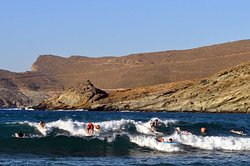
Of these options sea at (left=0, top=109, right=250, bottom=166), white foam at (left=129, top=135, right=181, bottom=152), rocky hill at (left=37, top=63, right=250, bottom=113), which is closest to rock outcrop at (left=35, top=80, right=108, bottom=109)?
rocky hill at (left=37, top=63, right=250, bottom=113)

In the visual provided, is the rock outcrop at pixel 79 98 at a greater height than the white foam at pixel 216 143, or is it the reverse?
the rock outcrop at pixel 79 98

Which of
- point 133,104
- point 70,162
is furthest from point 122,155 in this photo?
point 133,104

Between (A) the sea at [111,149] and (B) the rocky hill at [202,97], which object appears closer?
(A) the sea at [111,149]

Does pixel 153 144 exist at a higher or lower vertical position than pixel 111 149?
higher

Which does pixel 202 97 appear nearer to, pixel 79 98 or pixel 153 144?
pixel 79 98

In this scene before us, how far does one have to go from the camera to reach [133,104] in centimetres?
14488

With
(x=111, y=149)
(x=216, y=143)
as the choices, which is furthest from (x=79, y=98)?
(x=111, y=149)

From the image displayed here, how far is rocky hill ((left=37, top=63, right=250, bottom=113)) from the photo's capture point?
123562mm

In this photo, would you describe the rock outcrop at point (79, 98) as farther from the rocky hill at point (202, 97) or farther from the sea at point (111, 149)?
the sea at point (111, 149)

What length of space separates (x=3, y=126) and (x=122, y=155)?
17.0m

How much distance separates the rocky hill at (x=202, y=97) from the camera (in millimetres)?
123562

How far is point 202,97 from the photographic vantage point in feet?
427

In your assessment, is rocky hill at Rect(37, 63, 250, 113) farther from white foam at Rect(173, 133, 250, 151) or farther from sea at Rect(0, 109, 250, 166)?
white foam at Rect(173, 133, 250, 151)

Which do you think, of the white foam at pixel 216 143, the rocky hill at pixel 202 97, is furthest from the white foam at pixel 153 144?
the rocky hill at pixel 202 97
